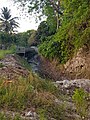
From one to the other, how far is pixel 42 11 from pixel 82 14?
1383 cm

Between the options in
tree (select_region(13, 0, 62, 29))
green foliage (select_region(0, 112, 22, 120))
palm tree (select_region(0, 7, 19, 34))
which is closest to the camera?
green foliage (select_region(0, 112, 22, 120))

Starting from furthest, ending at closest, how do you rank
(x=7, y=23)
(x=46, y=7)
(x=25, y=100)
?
1. (x=7, y=23)
2. (x=46, y=7)
3. (x=25, y=100)

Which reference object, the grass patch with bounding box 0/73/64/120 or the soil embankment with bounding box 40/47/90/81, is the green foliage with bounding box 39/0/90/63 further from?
the grass patch with bounding box 0/73/64/120

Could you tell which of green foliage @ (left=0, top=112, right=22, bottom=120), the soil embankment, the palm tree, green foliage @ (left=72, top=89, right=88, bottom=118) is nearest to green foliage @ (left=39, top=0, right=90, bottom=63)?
the soil embankment

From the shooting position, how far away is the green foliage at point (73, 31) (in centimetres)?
1992

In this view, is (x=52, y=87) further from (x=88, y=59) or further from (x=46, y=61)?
(x=46, y=61)

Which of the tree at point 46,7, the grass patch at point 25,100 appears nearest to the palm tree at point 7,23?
the tree at point 46,7

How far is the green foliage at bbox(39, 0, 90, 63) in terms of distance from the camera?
1992 centimetres

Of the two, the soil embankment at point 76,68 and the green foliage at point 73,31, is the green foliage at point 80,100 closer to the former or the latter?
the soil embankment at point 76,68

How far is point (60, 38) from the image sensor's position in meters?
23.2

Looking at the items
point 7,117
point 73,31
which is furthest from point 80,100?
point 73,31

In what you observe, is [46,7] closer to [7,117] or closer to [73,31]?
[73,31]

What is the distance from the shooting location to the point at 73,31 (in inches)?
824

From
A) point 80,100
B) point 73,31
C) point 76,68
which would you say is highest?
point 73,31
